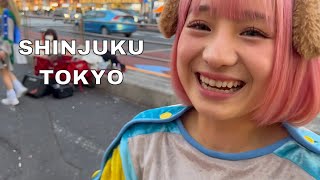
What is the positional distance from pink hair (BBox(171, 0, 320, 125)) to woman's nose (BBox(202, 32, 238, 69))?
56mm

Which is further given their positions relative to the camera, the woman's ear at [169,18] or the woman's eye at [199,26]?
the woman's ear at [169,18]

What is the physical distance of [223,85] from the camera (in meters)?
0.87

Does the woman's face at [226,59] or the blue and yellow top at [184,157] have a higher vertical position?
the woman's face at [226,59]

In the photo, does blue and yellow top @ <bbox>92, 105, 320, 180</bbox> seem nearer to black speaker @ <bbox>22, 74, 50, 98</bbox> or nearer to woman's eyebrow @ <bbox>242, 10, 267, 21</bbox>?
woman's eyebrow @ <bbox>242, 10, 267, 21</bbox>

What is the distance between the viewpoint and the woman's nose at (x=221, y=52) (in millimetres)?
825

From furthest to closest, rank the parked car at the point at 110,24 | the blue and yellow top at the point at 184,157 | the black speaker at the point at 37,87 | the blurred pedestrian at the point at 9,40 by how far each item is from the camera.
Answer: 1. the parked car at the point at 110,24
2. the black speaker at the point at 37,87
3. the blurred pedestrian at the point at 9,40
4. the blue and yellow top at the point at 184,157

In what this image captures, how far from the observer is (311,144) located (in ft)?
3.04

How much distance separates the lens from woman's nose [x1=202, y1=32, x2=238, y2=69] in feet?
2.71

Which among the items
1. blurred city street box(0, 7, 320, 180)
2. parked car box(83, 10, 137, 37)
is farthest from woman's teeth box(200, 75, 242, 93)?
parked car box(83, 10, 137, 37)

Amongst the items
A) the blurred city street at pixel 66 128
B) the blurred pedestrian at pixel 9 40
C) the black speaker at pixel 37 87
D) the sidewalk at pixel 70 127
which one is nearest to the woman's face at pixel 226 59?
the blurred city street at pixel 66 128

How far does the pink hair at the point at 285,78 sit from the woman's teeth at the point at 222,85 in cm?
7

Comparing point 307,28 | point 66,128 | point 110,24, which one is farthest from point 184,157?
point 110,24

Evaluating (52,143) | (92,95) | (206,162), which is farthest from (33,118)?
(206,162)

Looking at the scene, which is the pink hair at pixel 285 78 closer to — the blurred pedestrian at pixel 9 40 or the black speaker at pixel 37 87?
the blurred pedestrian at pixel 9 40
